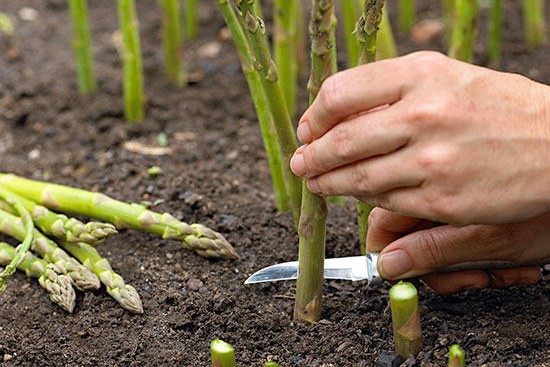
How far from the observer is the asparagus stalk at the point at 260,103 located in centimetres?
153

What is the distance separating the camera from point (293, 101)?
2344mm

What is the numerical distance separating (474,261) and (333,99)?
0.41 metres

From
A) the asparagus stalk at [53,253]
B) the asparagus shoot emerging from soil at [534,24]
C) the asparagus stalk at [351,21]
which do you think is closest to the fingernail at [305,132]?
the asparagus stalk at [53,253]

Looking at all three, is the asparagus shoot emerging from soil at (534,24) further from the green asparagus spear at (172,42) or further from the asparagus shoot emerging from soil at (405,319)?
the asparagus shoot emerging from soil at (405,319)

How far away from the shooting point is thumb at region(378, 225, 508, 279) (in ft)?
4.37

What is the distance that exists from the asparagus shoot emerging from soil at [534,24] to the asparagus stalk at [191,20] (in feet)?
3.51

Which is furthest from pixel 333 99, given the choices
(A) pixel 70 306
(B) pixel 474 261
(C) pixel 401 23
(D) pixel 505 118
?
(C) pixel 401 23

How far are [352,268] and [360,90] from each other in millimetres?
403

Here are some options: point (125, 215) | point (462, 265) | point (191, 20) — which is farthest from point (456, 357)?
point (191, 20)

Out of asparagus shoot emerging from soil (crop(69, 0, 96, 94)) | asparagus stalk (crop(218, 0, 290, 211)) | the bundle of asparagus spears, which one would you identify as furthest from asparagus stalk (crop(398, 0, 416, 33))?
the bundle of asparagus spears

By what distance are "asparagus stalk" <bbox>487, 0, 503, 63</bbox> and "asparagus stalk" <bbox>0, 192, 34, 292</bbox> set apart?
1.50 metres

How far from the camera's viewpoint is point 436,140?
110 centimetres

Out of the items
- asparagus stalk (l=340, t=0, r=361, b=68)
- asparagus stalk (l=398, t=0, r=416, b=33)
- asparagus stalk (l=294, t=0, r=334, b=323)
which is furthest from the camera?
asparagus stalk (l=398, t=0, r=416, b=33)

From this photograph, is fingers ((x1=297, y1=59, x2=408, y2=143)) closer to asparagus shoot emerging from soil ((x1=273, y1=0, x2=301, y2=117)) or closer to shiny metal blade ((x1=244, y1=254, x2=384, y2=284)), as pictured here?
shiny metal blade ((x1=244, y1=254, x2=384, y2=284))
